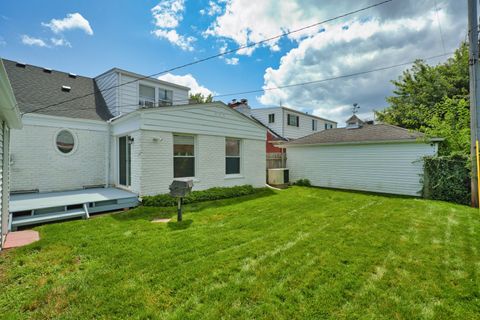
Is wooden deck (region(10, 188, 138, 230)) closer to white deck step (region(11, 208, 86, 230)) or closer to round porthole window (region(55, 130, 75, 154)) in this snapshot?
white deck step (region(11, 208, 86, 230))

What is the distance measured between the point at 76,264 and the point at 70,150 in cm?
684

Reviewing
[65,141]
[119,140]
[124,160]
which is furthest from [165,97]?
[65,141]

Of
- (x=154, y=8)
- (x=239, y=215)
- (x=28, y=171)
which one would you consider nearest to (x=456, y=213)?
(x=239, y=215)

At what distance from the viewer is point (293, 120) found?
21891mm

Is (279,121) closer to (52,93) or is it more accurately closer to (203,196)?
(203,196)

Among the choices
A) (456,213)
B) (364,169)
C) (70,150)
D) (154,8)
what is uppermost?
(154,8)

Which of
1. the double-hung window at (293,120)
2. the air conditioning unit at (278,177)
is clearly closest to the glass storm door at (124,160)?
the air conditioning unit at (278,177)

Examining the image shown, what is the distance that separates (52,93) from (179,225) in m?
8.86

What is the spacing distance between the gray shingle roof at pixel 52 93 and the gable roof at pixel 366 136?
36.4ft

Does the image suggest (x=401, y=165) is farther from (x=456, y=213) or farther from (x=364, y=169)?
(x=456, y=213)

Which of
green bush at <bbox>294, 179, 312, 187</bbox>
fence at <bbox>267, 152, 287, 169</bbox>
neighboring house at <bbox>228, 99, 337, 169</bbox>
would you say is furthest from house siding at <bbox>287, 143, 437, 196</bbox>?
neighboring house at <bbox>228, 99, 337, 169</bbox>

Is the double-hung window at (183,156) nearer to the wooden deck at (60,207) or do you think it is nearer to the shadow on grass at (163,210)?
the shadow on grass at (163,210)

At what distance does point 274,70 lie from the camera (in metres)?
14.4

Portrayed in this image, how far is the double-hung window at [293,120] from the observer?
2138 cm
